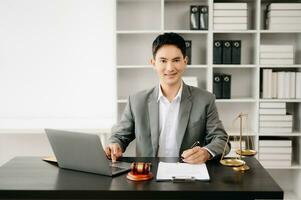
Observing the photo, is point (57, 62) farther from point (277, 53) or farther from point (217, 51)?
point (277, 53)

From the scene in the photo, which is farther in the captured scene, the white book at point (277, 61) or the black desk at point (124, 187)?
the white book at point (277, 61)

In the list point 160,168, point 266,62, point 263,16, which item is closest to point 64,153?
point 160,168

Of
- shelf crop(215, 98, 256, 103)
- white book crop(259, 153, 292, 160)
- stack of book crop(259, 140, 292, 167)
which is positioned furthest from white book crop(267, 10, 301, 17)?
white book crop(259, 153, 292, 160)

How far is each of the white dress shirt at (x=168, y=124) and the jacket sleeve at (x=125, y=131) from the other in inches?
7.0

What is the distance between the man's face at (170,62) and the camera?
227 centimetres

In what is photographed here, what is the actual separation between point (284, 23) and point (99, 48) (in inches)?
68.7

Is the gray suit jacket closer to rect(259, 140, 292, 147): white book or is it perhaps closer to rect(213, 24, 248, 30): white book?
rect(213, 24, 248, 30): white book

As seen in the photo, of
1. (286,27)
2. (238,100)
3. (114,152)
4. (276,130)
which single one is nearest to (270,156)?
(276,130)

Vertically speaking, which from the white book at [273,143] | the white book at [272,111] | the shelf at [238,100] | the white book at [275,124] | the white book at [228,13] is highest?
the white book at [228,13]

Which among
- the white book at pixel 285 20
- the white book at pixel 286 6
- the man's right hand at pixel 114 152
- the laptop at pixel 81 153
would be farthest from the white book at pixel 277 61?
the laptop at pixel 81 153

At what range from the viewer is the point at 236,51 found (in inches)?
142

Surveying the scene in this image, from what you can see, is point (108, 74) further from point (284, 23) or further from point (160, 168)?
point (160, 168)

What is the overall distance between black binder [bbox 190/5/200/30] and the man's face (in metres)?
1.36

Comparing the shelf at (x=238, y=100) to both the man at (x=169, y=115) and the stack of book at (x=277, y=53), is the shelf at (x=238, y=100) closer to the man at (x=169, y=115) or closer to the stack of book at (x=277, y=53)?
the stack of book at (x=277, y=53)
